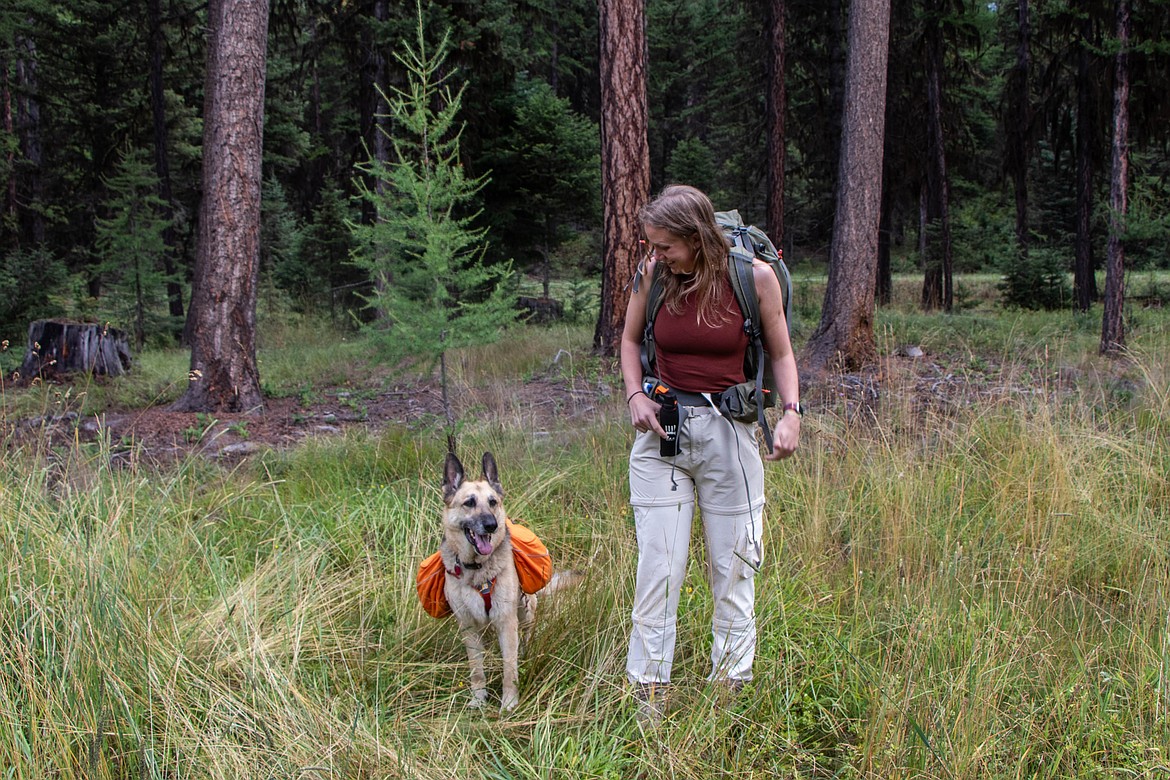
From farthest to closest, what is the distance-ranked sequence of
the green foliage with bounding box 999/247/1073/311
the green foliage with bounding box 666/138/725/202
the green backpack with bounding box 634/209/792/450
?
the green foliage with bounding box 666/138/725/202
the green foliage with bounding box 999/247/1073/311
the green backpack with bounding box 634/209/792/450

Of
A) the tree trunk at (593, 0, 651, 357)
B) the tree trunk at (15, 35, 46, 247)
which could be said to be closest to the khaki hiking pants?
the tree trunk at (593, 0, 651, 357)

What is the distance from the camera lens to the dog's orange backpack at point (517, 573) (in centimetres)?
352

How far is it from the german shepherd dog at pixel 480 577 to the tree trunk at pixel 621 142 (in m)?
6.72

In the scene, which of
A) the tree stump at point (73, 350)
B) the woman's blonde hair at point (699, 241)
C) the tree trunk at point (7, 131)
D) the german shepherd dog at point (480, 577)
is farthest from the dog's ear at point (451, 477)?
the tree trunk at point (7, 131)

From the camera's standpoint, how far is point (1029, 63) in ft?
69.2

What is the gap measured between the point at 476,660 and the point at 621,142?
775 centimetres

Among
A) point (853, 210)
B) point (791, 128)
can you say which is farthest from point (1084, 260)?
point (853, 210)

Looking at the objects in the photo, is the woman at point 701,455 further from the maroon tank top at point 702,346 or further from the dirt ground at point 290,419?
the dirt ground at point 290,419

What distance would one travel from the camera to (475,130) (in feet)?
54.8

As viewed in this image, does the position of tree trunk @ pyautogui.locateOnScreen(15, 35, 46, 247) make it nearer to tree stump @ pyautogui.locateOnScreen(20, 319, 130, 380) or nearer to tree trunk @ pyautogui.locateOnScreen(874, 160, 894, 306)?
tree stump @ pyautogui.locateOnScreen(20, 319, 130, 380)

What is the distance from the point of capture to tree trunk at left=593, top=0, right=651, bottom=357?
378 inches

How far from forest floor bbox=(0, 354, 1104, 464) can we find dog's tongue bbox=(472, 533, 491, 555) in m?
3.03

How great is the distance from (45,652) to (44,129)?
26.7 meters

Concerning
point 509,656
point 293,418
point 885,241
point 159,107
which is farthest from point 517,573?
point 885,241
